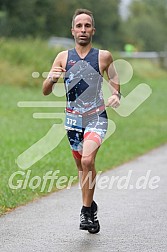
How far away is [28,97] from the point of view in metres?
26.5

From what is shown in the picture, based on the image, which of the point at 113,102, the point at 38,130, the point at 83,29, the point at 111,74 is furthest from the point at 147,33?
the point at 113,102

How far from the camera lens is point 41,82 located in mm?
31984

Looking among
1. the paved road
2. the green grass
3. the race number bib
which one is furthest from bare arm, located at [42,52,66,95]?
the green grass

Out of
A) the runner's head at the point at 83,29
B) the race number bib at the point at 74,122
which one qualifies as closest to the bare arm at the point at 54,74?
the runner's head at the point at 83,29

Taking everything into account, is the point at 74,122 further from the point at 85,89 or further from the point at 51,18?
the point at 51,18

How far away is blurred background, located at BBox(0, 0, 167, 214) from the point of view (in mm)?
13219

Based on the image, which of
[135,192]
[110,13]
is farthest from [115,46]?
[135,192]

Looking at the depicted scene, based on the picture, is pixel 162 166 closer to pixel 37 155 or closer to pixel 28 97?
pixel 37 155

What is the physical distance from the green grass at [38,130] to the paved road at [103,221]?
49 centimetres

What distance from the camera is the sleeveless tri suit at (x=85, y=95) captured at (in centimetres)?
775

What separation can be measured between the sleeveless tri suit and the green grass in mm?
1864

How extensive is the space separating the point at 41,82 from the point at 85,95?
24324 millimetres

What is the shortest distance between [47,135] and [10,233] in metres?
8.92

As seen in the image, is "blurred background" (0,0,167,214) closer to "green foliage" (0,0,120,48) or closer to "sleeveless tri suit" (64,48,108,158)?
"green foliage" (0,0,120,48)
